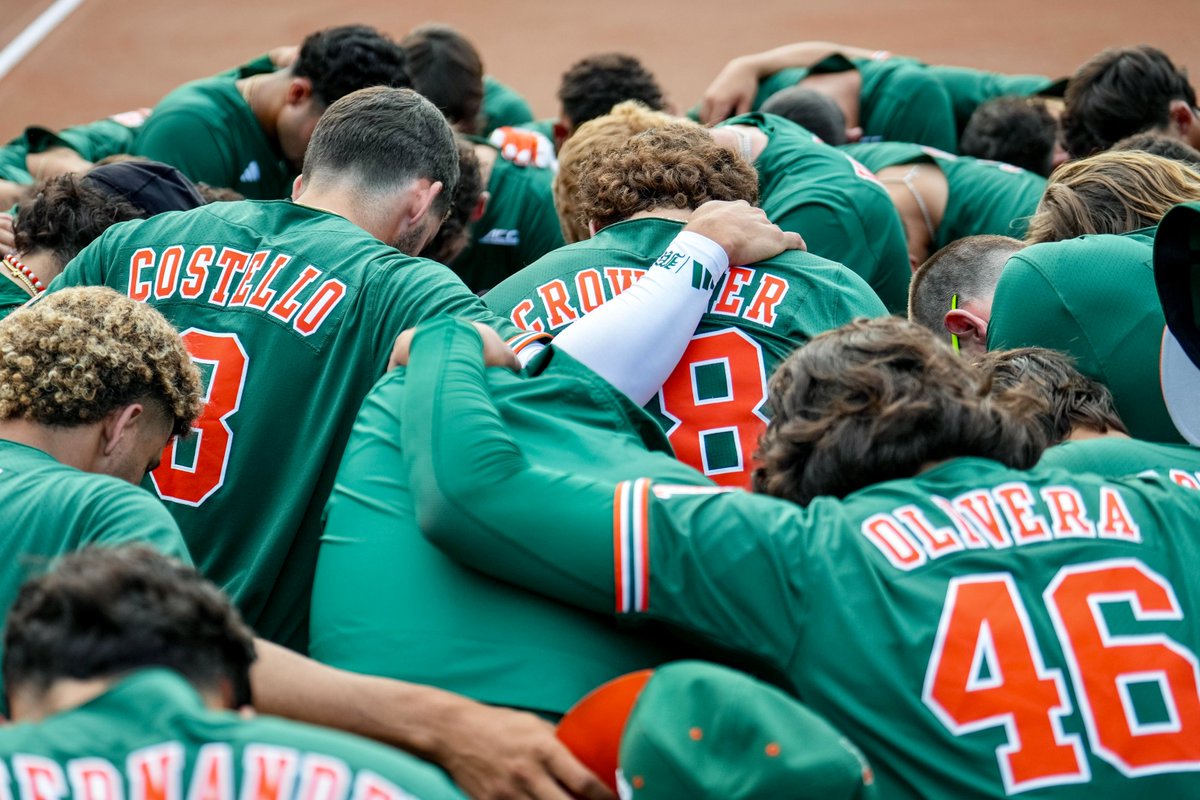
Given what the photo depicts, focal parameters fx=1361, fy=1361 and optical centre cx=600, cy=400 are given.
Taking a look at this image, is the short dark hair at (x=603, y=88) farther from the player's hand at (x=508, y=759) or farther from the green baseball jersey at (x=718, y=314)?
the player's hand at (x=508, y=759)

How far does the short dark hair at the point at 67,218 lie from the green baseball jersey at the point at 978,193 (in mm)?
3010

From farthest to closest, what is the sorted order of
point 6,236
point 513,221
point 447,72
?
point 447,72 < point 513,221 < point 6,236

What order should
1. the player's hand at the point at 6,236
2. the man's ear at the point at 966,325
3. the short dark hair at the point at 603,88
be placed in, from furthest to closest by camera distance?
the short dark hair at the point at 603,88 < the player's hand at the point at 6,236 < the man's ear at the point at 966,325

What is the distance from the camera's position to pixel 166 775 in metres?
1.46

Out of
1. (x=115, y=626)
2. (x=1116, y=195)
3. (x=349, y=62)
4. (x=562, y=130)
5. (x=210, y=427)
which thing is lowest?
(x=562, y=130)

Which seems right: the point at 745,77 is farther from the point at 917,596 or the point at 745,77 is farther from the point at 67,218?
the point at 917,596

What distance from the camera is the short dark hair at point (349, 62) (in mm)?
5109

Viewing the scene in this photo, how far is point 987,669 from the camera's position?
1.96m

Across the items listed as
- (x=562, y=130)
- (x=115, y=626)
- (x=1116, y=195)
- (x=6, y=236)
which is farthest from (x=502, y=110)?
(x=115, y=626)

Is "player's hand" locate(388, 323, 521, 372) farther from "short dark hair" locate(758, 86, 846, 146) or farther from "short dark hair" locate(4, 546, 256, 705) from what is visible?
"short dark hair" locate(758, 86, 846, 146)

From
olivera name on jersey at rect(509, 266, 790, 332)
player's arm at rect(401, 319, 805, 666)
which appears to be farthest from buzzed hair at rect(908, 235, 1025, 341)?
player's arm at rect(401, 319, 805, 666)

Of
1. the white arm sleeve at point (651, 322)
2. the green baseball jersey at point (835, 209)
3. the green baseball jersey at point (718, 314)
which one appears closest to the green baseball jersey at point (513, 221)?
the green baseball jersey at point (835, 209)

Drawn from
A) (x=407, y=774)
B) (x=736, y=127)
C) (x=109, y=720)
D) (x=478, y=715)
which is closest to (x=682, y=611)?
(x=478, y=715)

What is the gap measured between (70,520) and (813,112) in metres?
4.05
